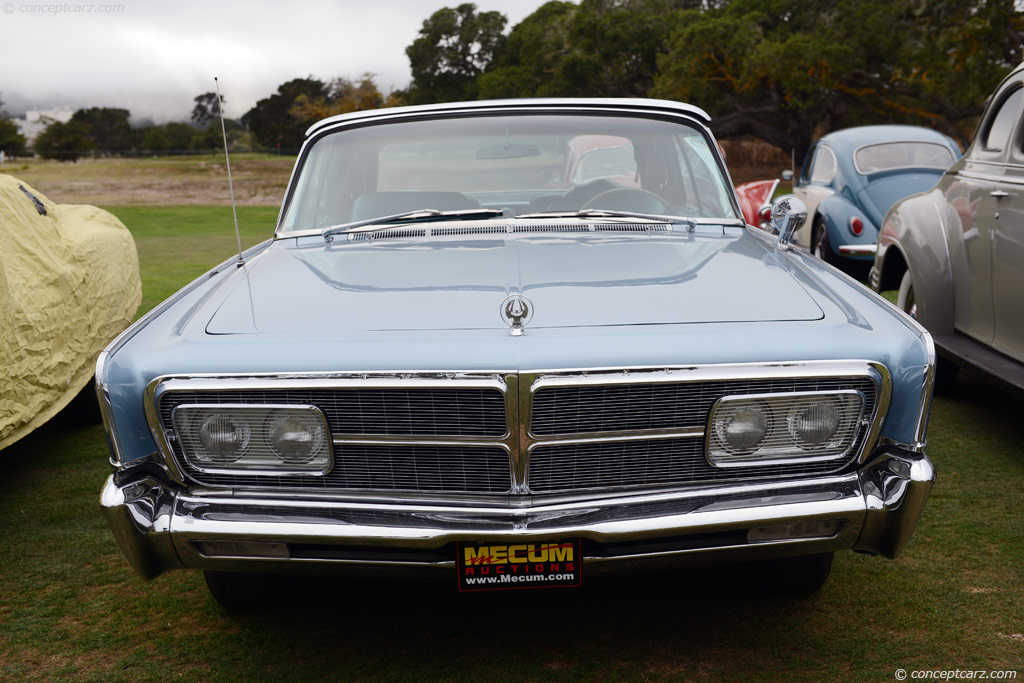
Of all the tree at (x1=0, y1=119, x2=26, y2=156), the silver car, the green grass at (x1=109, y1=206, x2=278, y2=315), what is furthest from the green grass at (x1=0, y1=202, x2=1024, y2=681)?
the tree at (x1=0, y1=119, x2=26, y2=156)

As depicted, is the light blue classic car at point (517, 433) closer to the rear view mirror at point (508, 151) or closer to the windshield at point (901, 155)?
the rear view mirror at point (508, 151)

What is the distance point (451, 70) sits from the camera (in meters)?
57.1

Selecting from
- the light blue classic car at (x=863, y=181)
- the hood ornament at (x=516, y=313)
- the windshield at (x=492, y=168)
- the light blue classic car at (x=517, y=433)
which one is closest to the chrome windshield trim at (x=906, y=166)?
the light blue classic car at (x=863, y=181)

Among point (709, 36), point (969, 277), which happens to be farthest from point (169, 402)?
point (709, 36)

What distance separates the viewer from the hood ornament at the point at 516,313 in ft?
8.05

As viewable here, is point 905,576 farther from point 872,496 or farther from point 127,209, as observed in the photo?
point 127,209

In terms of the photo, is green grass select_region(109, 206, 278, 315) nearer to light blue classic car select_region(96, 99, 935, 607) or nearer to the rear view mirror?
the rear view mirror

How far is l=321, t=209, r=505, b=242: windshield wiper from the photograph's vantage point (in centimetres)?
357

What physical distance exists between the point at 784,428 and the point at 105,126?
43130 millimetres

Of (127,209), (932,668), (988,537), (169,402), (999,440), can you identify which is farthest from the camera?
(127,209)

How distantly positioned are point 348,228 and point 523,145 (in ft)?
2.61

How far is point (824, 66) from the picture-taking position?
25641mm

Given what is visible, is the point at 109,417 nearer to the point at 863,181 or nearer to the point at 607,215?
the point at 607,215

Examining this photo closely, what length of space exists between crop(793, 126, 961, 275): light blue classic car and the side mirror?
6095 mm
